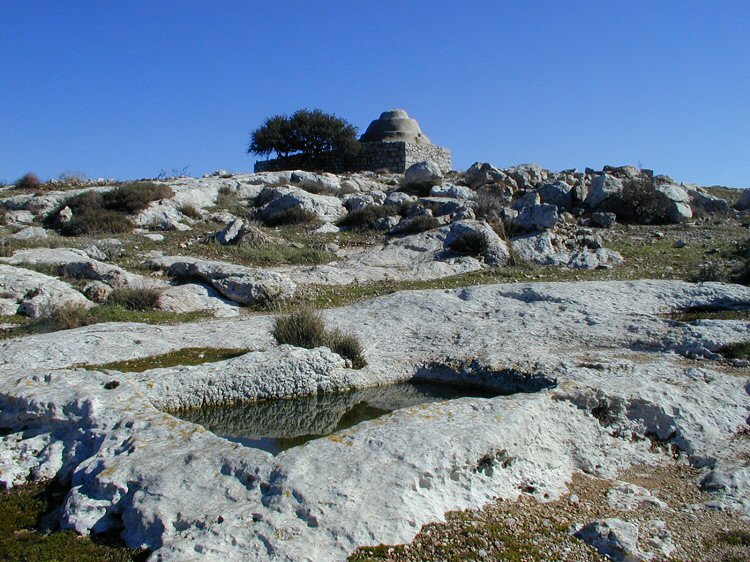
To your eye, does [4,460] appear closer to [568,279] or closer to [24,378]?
[24,378]

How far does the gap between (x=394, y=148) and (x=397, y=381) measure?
1330 inches

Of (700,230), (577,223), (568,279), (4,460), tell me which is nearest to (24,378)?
(4,460)

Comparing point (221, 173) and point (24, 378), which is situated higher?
point (221, 173)

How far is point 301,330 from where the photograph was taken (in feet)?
34.4

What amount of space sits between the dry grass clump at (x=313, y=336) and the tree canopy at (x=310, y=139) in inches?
1305

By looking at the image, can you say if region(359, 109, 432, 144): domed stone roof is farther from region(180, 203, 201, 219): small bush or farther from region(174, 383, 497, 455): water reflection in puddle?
region(174, 383, 497, 455): water reflection in puddle

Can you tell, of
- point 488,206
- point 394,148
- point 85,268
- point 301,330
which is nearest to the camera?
point 301,330

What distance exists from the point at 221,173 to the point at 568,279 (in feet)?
81.9

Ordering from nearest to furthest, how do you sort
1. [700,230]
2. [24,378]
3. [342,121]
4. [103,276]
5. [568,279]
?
[24,378] < [103,276] < [568,279] < [700,230] < [342,121]

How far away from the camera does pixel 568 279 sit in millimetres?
17172

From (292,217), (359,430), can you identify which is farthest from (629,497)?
(292,217)

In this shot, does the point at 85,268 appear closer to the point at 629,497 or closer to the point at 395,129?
the point at 629,497

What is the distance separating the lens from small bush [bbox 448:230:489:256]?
19594 mm

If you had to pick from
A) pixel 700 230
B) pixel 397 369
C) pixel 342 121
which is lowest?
pixel 397 369
